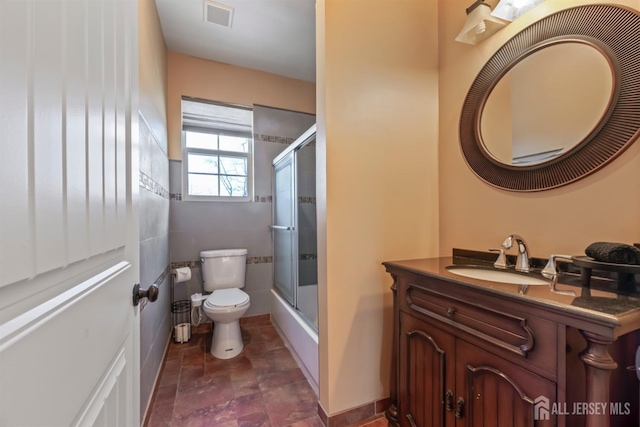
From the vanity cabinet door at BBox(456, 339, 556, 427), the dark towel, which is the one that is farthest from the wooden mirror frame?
the vanity cabinet door at BBox(456, 339, 556, 427)

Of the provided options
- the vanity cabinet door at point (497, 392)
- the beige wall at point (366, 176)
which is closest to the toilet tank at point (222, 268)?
the beige wall at point (366, 176)

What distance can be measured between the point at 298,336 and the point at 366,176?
137 centimetres

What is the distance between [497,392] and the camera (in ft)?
2.82

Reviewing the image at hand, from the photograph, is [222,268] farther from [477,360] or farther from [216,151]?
[477,360]

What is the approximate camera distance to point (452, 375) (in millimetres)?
1018

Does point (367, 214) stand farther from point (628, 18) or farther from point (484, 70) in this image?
point (628, 18)

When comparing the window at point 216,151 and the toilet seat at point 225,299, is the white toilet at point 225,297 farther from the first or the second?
the window at point 216,151

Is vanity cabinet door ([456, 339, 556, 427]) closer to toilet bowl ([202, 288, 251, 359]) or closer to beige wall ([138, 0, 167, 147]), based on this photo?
toilet bowl ([202, 288, 251, 359])

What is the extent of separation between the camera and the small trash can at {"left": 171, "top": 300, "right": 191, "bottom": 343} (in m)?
2.32

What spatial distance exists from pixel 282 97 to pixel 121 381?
2804mm

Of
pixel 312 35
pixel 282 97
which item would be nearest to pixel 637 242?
pixel 312 35

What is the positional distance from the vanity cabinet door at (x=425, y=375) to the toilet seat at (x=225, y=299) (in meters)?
1.35

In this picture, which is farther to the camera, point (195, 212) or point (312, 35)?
point (195, 212)

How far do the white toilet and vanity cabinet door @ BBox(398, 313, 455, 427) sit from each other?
134 cm
